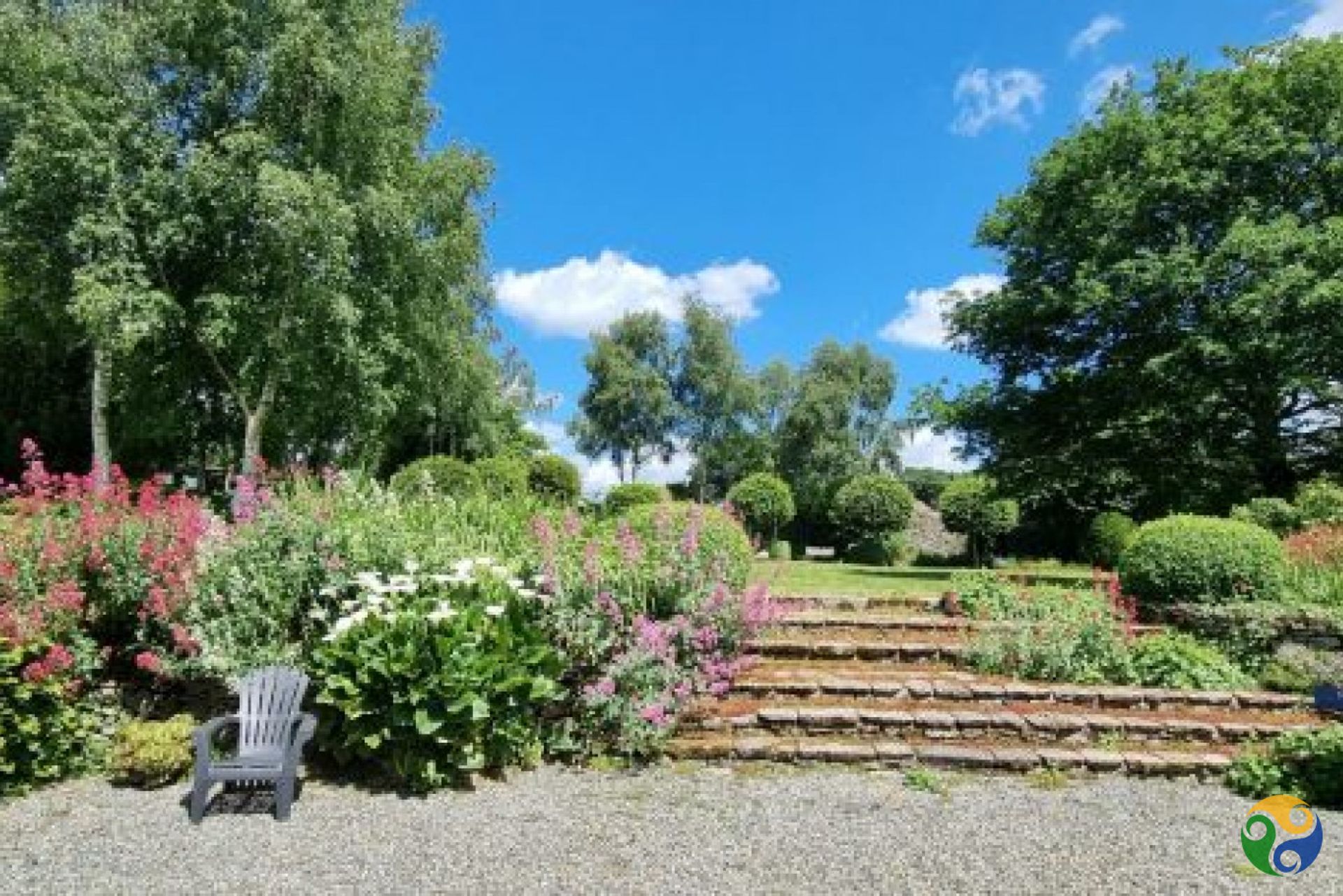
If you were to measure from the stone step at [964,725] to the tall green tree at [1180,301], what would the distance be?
978 centimetres

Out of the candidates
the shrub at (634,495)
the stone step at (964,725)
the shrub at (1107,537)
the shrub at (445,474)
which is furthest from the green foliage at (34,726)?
the shrub at (1107,537)

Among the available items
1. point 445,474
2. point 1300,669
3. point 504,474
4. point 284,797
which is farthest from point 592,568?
point 504,474

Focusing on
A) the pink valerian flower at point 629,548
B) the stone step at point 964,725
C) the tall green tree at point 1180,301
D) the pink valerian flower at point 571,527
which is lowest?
the stone step at point 964,725

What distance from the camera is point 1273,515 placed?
12641 millimetres

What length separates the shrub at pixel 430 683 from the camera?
182 inches

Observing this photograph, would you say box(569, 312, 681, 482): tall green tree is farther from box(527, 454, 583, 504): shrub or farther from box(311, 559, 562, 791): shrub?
box(311, 559, 562, 791): shrub

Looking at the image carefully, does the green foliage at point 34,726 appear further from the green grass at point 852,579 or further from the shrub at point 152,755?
the green grass at point 852,579

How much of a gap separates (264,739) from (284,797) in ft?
1.72

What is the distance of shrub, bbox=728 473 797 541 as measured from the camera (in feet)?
65.2

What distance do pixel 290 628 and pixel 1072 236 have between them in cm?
1518

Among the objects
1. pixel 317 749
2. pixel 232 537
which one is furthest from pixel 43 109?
pixel 317 749

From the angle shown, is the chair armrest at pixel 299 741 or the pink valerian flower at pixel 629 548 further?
the pink valerian flower at pixel 629 548

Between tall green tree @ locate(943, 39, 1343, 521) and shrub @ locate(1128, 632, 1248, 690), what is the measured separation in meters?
8.50

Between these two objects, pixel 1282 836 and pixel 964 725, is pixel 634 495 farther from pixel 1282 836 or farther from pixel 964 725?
pixel 1282 836
